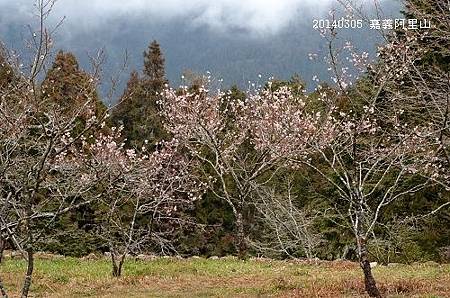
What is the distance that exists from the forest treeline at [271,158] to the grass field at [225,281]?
1.03 m

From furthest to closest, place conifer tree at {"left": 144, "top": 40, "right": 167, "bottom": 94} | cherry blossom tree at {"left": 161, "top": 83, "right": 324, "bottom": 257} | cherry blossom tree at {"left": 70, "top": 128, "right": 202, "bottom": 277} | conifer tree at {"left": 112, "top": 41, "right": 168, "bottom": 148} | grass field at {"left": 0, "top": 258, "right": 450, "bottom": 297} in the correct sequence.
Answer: conifer tree at {"left": 144, "top": 40, "right": 167, "bottom": 94} → conifer tree at {"left": 112, "top": 41, "right": 168, "bottom": 148} → cherry blossom tree at {"left": 161, "top": 83, "right": 324, "bottom": 257} → cherry blossom tree at {"left": 70, "top": 128, "right": 202, "bottom": 277} → grass field at {"left": 0, "top": 258, "right": 450, "bottom": 297}

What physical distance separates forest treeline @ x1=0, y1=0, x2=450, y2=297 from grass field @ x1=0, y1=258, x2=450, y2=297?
1.03 meters

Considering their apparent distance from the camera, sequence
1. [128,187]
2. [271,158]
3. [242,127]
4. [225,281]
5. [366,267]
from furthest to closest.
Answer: [242,127] < [271,158] < [128,187] < [225,281] < [366,267]

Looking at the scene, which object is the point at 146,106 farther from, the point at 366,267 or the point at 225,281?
the point at 366,267

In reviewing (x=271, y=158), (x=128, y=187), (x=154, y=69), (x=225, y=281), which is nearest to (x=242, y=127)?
(x=271, y=158)

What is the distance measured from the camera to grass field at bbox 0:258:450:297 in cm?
1125

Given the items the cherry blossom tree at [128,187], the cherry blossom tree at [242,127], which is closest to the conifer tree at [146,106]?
the cherry blossom tree at [128,187]

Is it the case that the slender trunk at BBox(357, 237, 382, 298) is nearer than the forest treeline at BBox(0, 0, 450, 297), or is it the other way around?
the slender trunk at BBox(357, 237, 382, 298)

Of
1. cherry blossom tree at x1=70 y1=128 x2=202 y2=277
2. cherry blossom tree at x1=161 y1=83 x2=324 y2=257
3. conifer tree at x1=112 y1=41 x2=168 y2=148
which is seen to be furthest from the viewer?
conifer tree at x1=112 y1=41 x2=168 y2=148

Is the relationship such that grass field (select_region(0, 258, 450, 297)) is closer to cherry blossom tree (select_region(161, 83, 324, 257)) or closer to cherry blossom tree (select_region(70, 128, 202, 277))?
cherry blossom tree (select_region(70, 128, 202, 277))

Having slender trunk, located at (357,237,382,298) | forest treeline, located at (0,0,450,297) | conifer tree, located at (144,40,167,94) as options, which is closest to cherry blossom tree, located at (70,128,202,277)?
forest treeline, located at (0,0,450,297)

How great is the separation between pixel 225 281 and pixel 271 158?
9069 millimetres

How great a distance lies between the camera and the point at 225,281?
45.5ft

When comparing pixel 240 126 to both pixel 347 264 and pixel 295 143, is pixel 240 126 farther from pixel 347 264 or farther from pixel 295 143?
pixel 347 264
